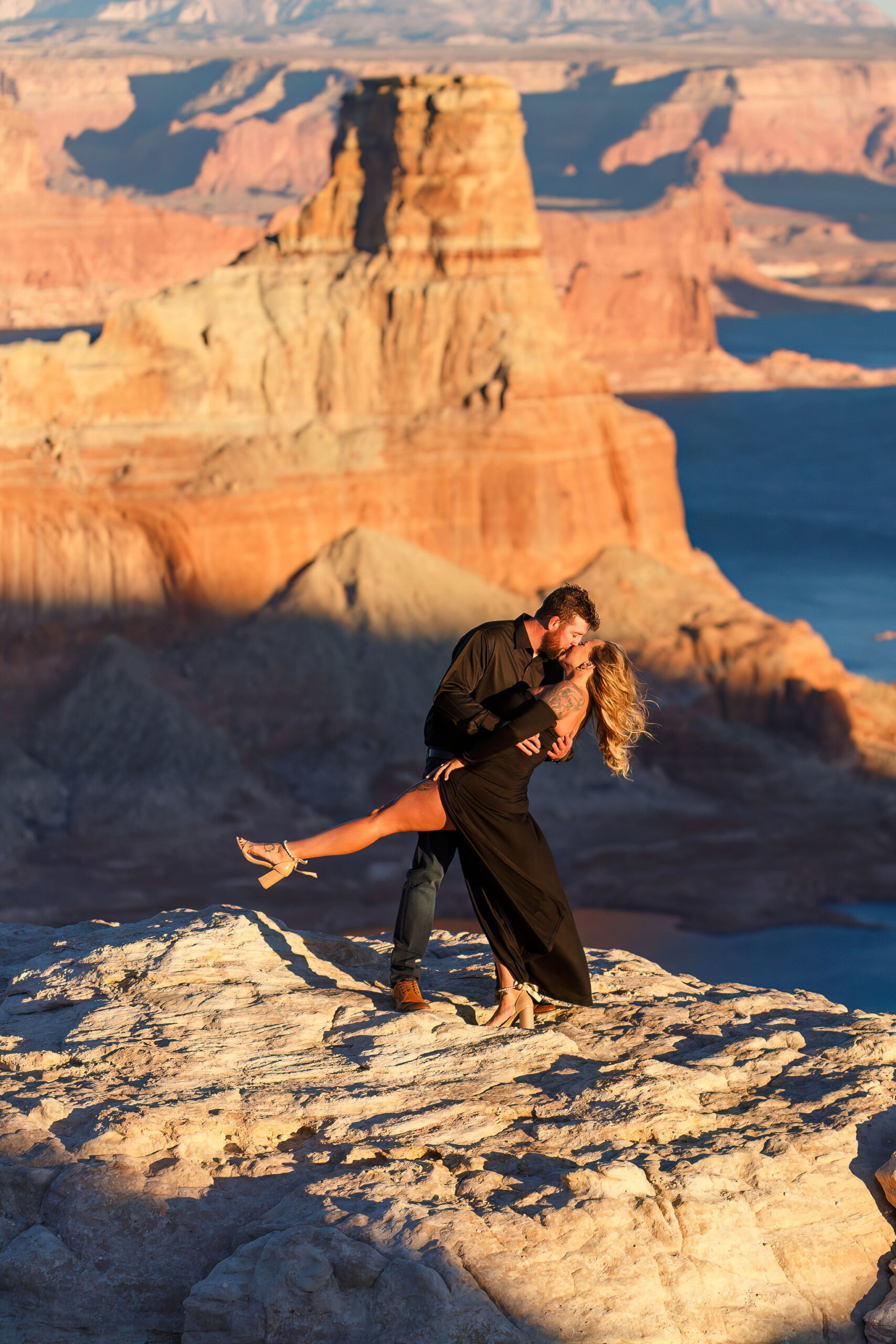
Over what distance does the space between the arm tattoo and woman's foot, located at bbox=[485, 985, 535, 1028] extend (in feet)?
4.35

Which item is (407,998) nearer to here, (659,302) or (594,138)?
(659,302)

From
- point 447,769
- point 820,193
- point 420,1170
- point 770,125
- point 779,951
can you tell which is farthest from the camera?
point 770,125

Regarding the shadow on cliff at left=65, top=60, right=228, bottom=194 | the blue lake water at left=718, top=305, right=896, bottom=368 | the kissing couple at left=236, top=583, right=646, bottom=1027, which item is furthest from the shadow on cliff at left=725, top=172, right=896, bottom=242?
the kissing couple at left=236, top=583, right=646, bottom=1027

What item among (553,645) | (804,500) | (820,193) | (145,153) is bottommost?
(804,500)

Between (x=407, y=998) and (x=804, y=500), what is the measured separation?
7314 centimetres

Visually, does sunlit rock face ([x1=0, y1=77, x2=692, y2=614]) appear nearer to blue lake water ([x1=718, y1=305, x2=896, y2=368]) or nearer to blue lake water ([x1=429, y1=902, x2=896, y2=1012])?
blue lake water ([x1=429, y1=902, x2=896, y2=1012])

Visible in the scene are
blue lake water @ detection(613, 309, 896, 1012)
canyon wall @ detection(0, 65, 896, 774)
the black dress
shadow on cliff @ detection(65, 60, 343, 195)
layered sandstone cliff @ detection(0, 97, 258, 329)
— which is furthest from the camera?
shadow on cliff @ detection(65, 60, 343, 195)

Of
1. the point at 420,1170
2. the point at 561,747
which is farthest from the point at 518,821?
the point at 420,1170

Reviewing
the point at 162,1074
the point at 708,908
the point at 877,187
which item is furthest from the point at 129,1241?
the point at 877,187

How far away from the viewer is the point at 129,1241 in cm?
608

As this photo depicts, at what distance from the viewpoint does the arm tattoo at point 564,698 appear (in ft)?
25.8

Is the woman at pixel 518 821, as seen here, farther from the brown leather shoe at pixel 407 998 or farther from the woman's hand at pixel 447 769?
the brown leather shoe at pixel 407 998

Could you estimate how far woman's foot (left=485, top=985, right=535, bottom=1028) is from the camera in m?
7.87

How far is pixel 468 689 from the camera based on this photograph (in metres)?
8.03
